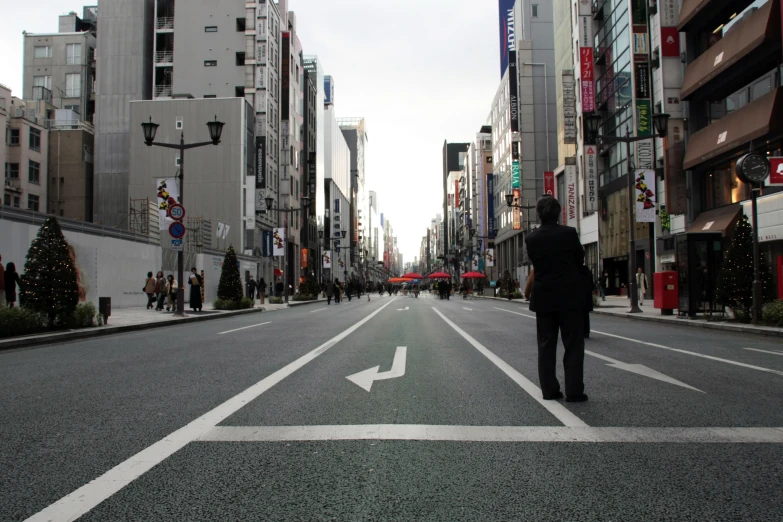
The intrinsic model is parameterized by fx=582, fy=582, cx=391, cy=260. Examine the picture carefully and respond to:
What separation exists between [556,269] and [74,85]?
64360mm

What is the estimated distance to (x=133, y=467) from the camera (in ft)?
11.2

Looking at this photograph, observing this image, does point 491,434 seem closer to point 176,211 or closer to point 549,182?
point 176,211

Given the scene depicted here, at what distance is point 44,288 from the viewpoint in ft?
42.8

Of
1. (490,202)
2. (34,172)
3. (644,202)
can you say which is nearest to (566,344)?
A: (644,202)

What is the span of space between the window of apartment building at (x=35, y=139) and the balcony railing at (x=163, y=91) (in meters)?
12.2

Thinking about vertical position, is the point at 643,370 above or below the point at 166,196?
below

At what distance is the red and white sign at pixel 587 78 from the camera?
41.1 metres

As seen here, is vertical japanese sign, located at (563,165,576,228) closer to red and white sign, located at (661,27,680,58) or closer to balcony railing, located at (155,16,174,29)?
red and white sign, located at (661,27,680,58)

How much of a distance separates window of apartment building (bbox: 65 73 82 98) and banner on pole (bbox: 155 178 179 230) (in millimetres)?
31539

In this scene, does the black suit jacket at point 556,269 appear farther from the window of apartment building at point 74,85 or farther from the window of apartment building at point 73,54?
the window of apartment building at point 73,54

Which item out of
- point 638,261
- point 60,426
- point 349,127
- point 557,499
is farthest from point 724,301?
point 349,127

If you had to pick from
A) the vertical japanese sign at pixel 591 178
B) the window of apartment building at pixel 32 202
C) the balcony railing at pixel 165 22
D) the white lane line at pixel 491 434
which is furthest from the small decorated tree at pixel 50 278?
the balcony railing at pixel 165 22

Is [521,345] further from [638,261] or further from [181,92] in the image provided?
[181,92]

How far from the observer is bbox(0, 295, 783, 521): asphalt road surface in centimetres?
288
